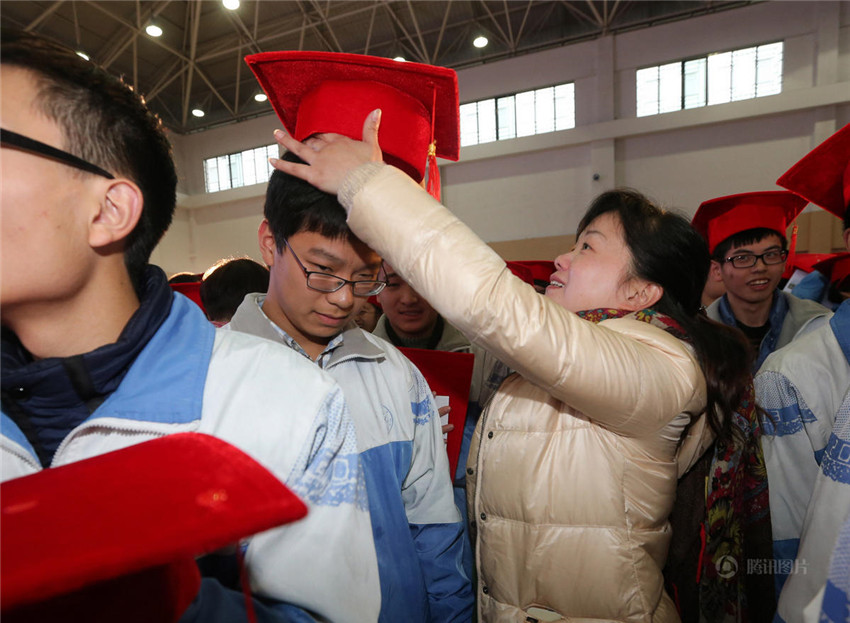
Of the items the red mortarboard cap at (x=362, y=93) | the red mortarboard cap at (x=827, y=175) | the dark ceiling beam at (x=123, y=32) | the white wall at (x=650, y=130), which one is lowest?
the red mortarboard cap at (x=827, y=175)

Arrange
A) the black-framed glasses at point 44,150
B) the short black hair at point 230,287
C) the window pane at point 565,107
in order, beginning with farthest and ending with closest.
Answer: the window pane at point 565,107, the short black hair at point 230,287, the black-framed glasses at point 44,150

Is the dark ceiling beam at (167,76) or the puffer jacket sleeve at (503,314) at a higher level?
the dark ceiling beam at (167,76)

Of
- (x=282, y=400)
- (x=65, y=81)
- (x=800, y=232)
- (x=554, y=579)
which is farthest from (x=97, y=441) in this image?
(x=800, y=232)

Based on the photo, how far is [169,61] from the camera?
35.7 ft

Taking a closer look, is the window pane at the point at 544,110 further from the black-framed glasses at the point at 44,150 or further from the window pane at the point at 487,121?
the black-framed glasses at the point at 44,150

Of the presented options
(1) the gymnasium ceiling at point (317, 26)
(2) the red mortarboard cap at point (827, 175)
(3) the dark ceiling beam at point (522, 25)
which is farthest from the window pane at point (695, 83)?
(2) the red mortarboard cap at point (827, 175)

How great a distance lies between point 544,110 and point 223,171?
834cm

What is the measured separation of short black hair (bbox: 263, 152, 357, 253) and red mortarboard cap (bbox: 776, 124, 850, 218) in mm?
1460

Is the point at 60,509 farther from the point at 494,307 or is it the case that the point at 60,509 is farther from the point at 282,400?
the point at 494,307

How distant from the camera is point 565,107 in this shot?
9789 mm

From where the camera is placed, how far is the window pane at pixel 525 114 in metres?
10.0

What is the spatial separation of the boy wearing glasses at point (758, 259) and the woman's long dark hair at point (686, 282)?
146 cm

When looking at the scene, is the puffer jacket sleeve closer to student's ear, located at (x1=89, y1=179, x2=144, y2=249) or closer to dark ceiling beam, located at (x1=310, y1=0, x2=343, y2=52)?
student's ear, located at (x1=89, y1=179, x2=144, y2=249)

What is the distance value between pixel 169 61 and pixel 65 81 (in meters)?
12.5
